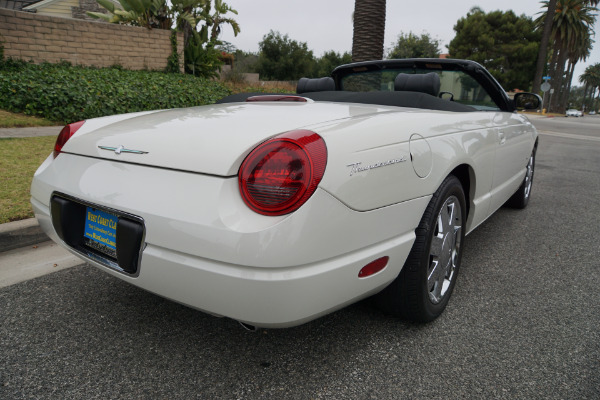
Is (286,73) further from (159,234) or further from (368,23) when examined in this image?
(159,234)

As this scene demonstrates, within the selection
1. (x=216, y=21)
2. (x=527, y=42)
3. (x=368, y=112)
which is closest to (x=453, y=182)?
(x=368, y=112)

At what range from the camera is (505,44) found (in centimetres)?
4469

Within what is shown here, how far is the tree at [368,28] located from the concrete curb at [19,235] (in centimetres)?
607

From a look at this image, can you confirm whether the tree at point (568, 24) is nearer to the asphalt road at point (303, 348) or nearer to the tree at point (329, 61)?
the tree at point (329, 61)

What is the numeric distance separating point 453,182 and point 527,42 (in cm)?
5106

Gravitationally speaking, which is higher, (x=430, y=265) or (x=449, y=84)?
(x=449, y=84)

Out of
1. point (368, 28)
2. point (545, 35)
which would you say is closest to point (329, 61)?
point (545, 35)

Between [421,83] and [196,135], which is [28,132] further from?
[421,83]

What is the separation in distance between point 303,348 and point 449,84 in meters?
2.40

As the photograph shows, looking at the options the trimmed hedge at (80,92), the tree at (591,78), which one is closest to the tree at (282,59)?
the trimmed hedge at (80,92)

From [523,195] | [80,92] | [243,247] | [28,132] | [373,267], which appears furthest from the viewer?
[80,92]

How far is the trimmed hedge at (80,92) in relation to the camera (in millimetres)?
7711

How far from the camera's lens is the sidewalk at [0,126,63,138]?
19.9ft

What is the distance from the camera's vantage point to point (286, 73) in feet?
134
